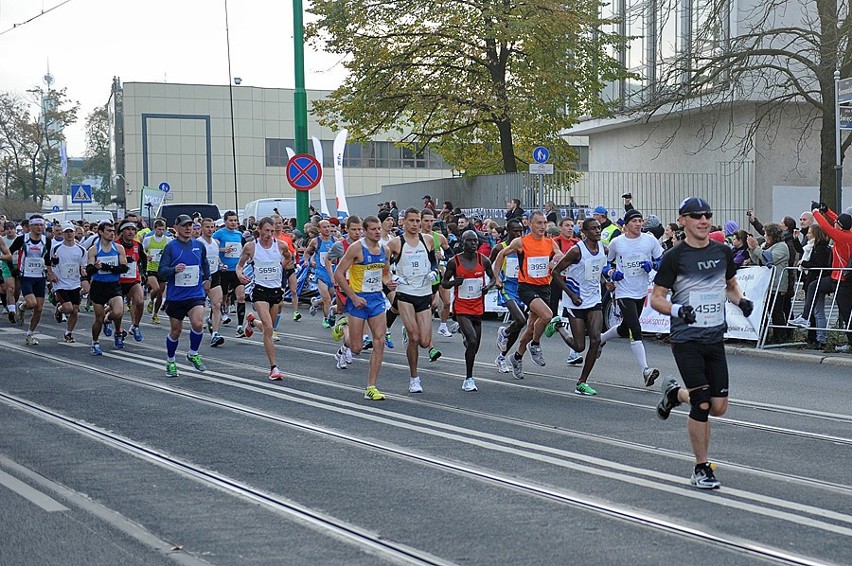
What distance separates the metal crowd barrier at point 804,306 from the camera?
15.4m

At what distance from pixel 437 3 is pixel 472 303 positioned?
67.2ft

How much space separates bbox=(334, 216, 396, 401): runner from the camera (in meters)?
11.4

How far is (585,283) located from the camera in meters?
12.2

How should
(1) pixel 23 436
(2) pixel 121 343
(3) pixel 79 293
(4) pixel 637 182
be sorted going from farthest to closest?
(4) pixel 637 182
(3) pixel 79 293
(2) pixel 121 343
(1) pixel 23 436

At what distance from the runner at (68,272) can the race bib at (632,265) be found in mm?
9180

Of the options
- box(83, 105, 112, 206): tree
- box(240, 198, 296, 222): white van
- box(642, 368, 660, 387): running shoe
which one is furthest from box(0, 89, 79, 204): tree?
box(642, 368, 660, 387): running shoe

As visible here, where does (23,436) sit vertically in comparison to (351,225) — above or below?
below

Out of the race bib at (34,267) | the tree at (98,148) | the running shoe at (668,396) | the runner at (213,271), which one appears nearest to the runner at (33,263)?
the race bib at (34,267)

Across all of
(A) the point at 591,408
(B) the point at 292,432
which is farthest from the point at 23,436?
(A) the point at 591,408

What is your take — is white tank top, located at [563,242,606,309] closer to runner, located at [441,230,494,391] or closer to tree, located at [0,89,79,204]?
runner, located at [441,230,494,391]

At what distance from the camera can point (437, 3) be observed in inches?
1236

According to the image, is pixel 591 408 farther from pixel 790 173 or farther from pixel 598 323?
pixel 790 173

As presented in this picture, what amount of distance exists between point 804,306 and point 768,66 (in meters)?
9.89

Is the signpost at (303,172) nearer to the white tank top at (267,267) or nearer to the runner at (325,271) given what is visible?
the runner at (325,271)
